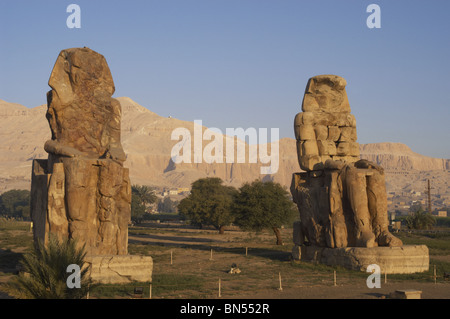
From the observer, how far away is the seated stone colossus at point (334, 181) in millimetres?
16391

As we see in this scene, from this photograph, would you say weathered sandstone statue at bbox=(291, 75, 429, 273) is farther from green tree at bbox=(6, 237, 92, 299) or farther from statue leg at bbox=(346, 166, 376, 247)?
green tree at bbox=(6, 237, 92, 299)

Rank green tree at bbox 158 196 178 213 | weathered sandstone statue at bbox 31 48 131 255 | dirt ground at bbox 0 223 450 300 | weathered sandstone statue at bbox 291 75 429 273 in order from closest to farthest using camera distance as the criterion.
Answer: dirt ground at bbox 0 223 450 300, weathered sandstone statue at bbox 31 48 131 255, weathered sandstone statue at bbox 291 75 429 273, green tree at bbox 158 196 178 213

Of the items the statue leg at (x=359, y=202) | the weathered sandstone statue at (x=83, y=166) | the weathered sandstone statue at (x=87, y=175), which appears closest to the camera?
the weathered sandstone statue at (x=87, y=175)

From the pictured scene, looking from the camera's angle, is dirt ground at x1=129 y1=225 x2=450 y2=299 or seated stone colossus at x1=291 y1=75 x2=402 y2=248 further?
seated stone colossus at x1=291 y1=75 x2=402 y2=248

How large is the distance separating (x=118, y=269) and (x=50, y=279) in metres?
3.20

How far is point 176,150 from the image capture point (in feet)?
617

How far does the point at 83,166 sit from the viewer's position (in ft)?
45.6

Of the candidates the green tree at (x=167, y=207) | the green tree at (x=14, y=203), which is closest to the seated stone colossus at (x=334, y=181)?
the green tree at (x=14, y=203)

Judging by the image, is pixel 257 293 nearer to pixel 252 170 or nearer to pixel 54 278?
pixel 54 278

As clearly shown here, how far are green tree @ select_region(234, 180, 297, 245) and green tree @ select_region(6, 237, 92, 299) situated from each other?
2025 cm

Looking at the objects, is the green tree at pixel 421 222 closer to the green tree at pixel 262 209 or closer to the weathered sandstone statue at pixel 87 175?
the green tree at pixel 262 209

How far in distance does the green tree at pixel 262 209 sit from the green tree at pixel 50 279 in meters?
20.2

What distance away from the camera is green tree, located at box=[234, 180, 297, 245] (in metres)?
30.7

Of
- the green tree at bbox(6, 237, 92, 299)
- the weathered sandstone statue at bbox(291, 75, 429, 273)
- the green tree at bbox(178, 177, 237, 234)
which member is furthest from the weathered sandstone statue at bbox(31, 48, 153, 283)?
the green tree at bbox(178, 177, 237, 234)
